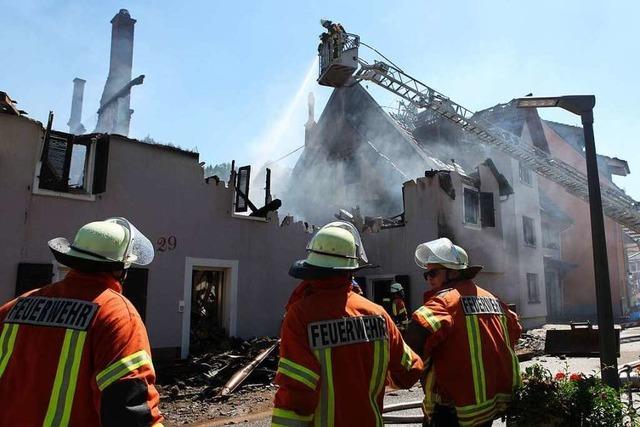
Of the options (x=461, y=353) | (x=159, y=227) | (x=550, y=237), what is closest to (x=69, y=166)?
(x=159, y=227)

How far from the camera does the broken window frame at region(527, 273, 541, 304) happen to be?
19.4m

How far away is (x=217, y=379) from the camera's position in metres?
8.92

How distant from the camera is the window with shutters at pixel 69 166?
927 cm

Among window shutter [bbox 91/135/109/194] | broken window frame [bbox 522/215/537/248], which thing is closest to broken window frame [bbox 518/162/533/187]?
broken window frame [bbox 522/215/537/248]

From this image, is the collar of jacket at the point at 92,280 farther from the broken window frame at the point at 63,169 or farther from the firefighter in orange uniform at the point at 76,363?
the broken window frame at the point at 63,169

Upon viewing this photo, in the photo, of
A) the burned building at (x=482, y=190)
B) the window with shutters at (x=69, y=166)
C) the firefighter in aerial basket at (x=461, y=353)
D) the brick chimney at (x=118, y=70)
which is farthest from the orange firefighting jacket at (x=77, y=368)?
the brick chimney at (x=118, y=70)

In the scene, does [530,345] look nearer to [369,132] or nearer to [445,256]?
[445,256]

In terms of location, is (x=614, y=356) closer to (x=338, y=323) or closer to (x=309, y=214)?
(x=338, y=323)

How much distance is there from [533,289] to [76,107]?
23144 millimetres

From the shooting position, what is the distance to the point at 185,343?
10.5 m

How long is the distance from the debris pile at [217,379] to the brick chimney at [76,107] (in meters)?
18.3

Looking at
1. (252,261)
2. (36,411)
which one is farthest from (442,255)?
(252,261)

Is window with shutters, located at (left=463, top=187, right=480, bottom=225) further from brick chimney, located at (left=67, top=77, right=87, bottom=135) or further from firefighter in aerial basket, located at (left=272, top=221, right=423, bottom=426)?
brick chimney, located at (left=67, top=77, right=87, bottom=135)

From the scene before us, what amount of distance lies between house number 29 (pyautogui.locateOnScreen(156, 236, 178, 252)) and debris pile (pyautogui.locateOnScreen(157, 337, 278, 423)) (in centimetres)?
239
